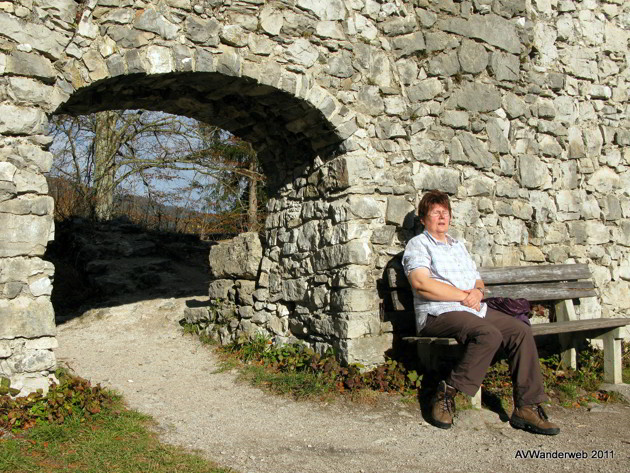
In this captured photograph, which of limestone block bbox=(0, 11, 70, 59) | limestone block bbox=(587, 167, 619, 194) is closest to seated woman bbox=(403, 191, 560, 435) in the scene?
limestone block bbox=(587, 167, 619, 194)

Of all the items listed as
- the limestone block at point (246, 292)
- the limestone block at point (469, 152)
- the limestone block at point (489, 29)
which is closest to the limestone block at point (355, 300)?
the limestone block at point (246, 292)

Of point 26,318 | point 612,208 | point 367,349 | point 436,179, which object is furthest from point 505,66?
point 26,318

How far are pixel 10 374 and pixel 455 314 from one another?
288 centimetres

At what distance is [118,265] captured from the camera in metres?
8.45

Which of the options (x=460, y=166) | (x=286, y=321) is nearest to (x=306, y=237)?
(x=286, y=321)

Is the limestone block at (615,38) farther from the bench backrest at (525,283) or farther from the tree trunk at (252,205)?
the tree trunk at (252,205)

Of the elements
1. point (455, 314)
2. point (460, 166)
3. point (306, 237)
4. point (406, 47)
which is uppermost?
point (406, 47)

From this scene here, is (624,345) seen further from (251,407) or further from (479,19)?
(251,407)

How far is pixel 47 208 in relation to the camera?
12.8 feet

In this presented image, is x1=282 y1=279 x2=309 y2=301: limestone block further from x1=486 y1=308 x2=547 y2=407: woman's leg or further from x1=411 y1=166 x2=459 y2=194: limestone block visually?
x1=486 y1=308 x2=547 y2=407: woman's leg

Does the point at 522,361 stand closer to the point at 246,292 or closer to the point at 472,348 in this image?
the point at 472,348

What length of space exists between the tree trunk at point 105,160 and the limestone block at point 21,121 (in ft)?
26.3

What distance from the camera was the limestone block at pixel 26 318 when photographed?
3.71 metres

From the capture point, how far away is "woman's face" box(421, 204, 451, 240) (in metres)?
4.47
